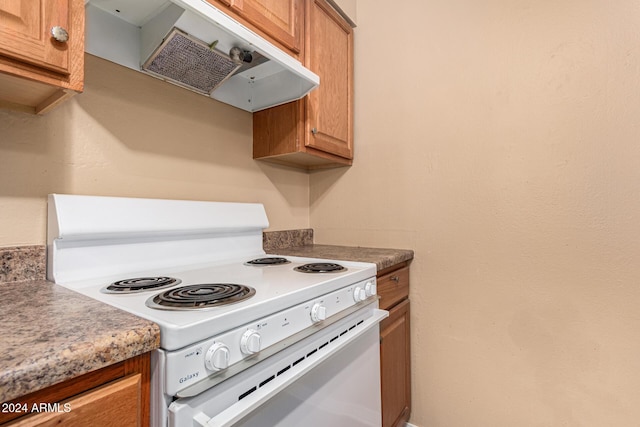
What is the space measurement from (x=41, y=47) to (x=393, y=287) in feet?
4.48

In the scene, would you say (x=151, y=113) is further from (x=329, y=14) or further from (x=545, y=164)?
(x=545, y=164)

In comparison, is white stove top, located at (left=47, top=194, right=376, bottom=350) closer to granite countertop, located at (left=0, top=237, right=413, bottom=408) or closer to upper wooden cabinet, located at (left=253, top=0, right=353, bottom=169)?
granite countertop, located at (left=0, top=237, right=413, bottom=408)

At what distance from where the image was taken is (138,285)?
809 mm

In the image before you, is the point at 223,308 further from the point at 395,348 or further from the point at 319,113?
the point at 319,113

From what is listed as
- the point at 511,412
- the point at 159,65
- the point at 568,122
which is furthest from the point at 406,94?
the point at 511,412

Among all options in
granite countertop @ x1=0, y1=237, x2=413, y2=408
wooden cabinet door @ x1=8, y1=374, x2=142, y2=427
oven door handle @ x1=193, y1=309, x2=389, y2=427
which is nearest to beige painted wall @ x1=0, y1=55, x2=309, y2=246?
granite countertop @ x1=0, y1=237, x2=413, y2=408

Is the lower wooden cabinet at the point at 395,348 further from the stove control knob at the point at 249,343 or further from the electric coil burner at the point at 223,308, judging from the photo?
the stove control knob at the point at 249,343

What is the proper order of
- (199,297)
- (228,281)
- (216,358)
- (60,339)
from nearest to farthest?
1. (60,339)
2. (216,358)
3. (199,297)
4. (228,281)

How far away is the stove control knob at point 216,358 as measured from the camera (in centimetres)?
56

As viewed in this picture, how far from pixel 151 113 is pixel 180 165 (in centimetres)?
22

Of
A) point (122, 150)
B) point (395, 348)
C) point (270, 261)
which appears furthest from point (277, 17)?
point (395, 348)

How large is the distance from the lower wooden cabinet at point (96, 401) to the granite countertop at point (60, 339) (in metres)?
0.03

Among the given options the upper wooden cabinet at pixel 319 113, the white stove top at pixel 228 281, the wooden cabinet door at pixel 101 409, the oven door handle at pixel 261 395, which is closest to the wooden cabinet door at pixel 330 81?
the upper wooden cabinet at pixel 319 113

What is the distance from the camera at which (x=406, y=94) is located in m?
1.60
